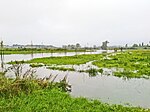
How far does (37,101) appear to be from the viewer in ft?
36.8

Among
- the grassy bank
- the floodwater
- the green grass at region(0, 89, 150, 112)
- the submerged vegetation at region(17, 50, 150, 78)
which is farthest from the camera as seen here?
the submerged vegetation at region(17, 50, 150, 78)

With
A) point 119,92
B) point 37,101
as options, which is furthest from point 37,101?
point 119,92

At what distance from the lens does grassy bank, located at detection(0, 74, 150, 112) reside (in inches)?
408

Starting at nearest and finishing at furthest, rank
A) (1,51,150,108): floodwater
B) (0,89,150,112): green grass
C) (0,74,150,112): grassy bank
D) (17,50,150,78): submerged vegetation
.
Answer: (0,89,150,112): green grass < (0,74,150,112): grassy bank < (1,51,150,108): floodwater < (17,50,150,78): submerged vegetation

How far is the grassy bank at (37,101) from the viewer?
10.4m

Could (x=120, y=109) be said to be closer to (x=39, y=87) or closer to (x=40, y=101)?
(x=40, y=101)

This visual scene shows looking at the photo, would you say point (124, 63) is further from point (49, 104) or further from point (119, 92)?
point (49, 104)

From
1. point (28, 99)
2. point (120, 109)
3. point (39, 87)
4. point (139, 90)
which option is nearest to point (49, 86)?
point (39, 87)

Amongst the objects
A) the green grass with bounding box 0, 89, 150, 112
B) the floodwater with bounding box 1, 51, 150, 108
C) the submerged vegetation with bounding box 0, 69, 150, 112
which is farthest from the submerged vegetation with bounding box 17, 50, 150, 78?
the green grass with bounding box 0, 89, 150, 112

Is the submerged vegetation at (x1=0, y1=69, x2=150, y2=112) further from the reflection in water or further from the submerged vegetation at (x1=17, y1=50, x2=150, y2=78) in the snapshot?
the submerged vegetation at (x1=17, y1=50, x2=150, y2=78)

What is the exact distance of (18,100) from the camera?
36.9ft

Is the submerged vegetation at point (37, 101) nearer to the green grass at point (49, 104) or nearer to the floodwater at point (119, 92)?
the green grass at point (49, 104)

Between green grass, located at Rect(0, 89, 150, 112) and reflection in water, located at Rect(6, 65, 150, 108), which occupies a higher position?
green grass, located at Rect(0, 89, 150, 112)

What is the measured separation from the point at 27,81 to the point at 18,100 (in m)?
2.06
